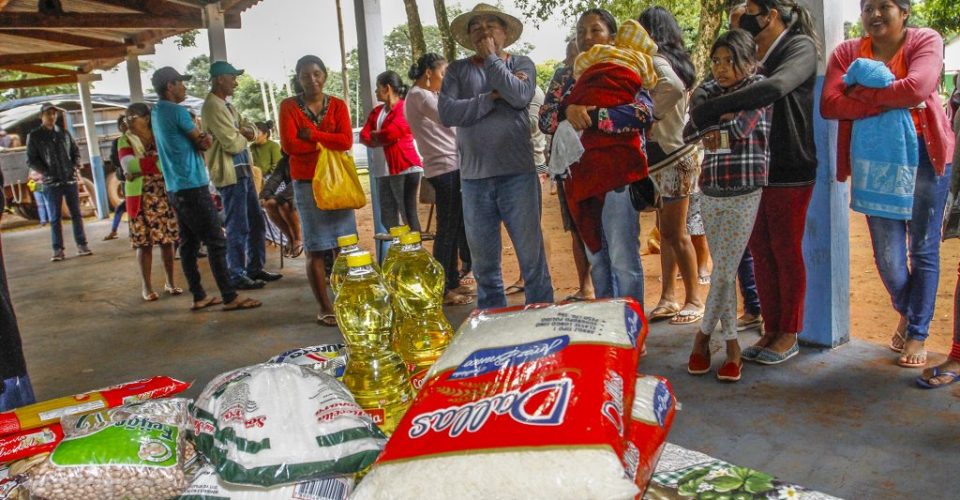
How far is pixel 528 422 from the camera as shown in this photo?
969 mm

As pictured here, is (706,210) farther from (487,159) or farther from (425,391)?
(425,391)

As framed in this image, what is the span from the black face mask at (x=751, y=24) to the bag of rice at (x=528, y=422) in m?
2.82

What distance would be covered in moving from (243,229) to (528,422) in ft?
21.0

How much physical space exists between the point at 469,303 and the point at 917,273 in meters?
3.05

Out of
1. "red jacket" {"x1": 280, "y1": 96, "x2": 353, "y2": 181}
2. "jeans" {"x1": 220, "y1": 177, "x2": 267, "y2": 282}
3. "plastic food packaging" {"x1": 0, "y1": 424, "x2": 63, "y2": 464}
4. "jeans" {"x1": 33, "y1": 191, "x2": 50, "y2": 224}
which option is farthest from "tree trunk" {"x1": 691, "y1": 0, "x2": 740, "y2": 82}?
"jeans" {"x1": 33, "y1": 191, "x2": 50, "y2": 224}

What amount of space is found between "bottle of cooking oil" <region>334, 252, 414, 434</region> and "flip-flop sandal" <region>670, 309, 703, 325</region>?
3370 millimetres

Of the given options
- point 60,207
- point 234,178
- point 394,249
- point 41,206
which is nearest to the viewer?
point 394,249

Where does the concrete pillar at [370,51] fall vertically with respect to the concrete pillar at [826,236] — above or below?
above

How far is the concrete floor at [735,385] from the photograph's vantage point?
8.96ft

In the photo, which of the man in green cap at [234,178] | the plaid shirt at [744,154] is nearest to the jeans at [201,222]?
the man in green cap at [234,178]

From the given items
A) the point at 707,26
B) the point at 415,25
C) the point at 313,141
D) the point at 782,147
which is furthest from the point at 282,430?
the point at 415,25

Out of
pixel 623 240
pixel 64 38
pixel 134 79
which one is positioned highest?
pixel 64 38

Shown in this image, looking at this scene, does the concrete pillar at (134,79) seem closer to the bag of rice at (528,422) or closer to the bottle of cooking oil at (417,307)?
the bottle of cooking oil at (417,307)

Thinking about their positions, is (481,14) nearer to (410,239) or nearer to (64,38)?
(410,239)
